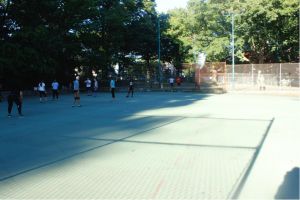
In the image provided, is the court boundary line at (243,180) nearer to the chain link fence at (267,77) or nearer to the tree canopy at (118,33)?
the tree canopy at (118,33)

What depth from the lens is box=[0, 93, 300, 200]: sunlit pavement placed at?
3.83 metres

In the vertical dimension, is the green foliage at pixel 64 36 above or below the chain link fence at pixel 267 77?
above

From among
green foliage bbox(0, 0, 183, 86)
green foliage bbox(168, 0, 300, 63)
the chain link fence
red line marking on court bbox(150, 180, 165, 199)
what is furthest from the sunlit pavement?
green foliage bbox(168, 0, 300, 63)

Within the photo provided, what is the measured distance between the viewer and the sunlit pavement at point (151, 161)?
151 inches

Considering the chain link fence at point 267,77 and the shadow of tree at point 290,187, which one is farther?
the chain link fence at point 267,77

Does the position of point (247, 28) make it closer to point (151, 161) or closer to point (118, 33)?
point (118, 33)

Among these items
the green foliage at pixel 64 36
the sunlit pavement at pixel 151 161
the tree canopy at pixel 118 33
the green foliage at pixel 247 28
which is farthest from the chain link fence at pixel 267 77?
the sunlit pavement at pixel 151 161

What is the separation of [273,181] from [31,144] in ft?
Answer: 18.3

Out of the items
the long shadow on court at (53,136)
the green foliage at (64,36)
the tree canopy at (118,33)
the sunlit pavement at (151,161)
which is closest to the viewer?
the sunlit pavement at (151,161)

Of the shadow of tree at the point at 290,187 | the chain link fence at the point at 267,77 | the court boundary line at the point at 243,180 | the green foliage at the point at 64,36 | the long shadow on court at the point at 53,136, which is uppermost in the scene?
the green foliage at the point at 64,36

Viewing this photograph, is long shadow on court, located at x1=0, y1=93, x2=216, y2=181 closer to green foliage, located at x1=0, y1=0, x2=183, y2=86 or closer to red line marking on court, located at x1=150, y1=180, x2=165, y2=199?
red line marking on court, located at x1=150, y1=180, x2=165, y2=199

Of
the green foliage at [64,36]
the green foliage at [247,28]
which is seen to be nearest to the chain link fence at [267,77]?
the green foliage at [247,28]

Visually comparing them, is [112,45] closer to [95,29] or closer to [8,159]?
[95,29]

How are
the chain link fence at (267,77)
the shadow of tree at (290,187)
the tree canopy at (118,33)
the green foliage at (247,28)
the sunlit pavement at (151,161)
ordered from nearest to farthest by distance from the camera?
the shadow of tree at (290,187) → the sunlit pavement at (151,161) → the tree canopy at (118,33) → the chain link fence at (267,77) → the green foliage at (247,28)
